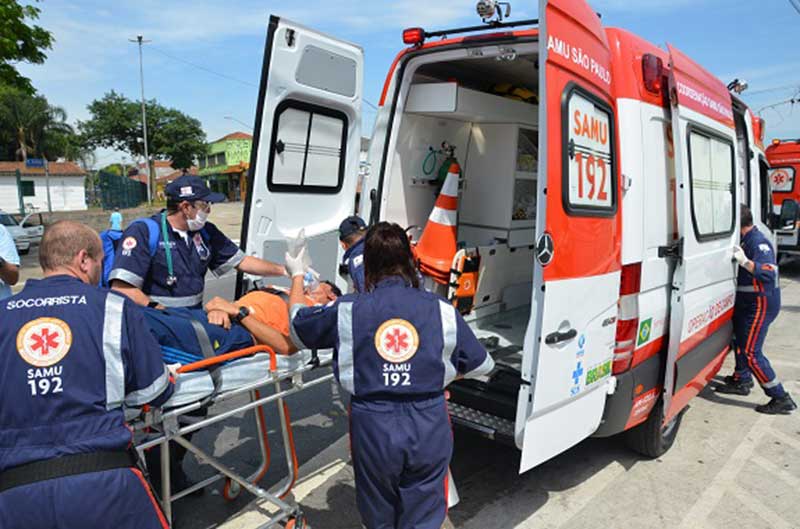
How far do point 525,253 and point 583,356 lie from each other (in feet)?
7.94

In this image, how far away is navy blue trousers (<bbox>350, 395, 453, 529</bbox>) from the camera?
6.93 feet

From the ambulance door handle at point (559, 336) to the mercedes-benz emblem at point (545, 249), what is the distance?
13.0 inches

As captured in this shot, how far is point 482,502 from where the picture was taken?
11.1 feet

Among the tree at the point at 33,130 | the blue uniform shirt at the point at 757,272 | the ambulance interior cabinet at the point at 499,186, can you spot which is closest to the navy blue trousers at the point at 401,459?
the ambulance interior cabinet at the point at 499,186

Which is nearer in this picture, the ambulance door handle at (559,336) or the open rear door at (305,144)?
the ambulance door handle at (559,336)

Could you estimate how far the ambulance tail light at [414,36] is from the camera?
3668 mm

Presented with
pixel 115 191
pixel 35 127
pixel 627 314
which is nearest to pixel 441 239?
pixel 627 314

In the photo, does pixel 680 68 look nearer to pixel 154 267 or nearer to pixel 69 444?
pixel 154 267

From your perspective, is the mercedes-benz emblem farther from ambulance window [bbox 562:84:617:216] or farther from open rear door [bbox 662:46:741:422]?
open rear door [bbox 662:46:741:422]

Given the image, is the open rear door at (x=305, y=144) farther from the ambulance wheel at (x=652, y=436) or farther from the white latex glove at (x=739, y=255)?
the white latex glove at (x=739, y=255)

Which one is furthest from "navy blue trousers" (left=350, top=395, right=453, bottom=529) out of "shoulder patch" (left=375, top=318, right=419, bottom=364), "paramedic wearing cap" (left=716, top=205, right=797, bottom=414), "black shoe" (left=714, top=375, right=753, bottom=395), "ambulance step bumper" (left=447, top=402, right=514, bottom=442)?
"black shoe" (left=714, top=375, right=753, bottom=395)

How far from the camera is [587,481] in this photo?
361 cm

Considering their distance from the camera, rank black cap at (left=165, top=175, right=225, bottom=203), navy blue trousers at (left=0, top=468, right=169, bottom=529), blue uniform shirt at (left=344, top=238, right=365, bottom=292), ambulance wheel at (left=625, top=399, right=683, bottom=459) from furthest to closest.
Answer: ambulance wheel at (left=625, top=399, right=683, bottom=459)
blue uniform shirt at (left=344, top=238, right=365, bottom=292)
black cap at (left=165, top=175, right=225, bottom=203)
navy blue trousers at (left=0, top=468, right=169, bottom=529)

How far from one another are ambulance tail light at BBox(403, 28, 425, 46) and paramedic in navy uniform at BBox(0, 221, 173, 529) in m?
2.53
